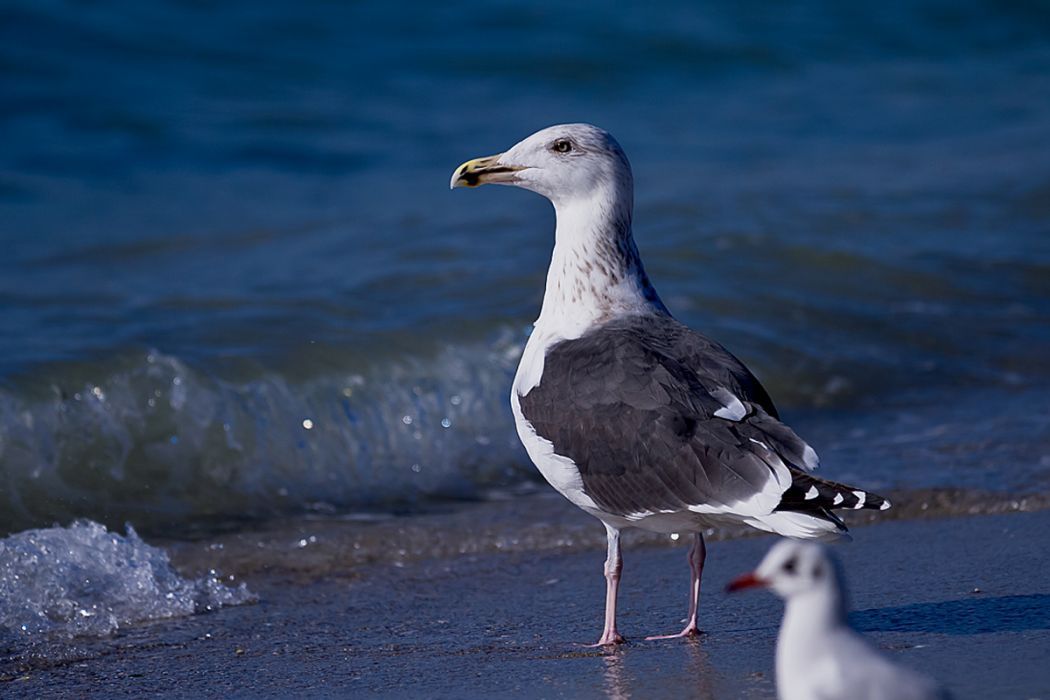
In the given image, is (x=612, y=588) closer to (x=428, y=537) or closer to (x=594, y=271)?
(x=594, y=271)

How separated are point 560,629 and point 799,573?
1.82 m

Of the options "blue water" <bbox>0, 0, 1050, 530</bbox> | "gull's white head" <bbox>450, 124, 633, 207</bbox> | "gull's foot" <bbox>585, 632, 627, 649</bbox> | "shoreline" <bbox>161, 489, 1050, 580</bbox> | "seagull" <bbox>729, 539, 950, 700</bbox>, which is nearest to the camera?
"seagull" <bbox>729, 539, 950, 700</bbox>

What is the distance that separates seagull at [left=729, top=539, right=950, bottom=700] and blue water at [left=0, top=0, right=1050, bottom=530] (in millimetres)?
3277

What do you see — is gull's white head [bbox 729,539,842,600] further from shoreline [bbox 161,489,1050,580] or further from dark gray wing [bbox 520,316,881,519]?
shoreline [bbox 161,489,1050,580]

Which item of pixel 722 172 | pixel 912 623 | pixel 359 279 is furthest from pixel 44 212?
pixel 912 623

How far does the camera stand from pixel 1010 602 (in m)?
4.33

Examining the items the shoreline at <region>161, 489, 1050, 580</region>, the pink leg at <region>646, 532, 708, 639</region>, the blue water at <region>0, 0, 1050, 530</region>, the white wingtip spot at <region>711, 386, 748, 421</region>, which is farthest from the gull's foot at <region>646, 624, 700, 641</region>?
the blue water at <region>0, 0, 1050, 530</region>

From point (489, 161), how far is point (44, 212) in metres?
7.20

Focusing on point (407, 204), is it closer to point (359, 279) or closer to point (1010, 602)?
point (359, 279)

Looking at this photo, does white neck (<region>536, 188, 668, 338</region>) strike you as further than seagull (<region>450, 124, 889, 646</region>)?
Yes


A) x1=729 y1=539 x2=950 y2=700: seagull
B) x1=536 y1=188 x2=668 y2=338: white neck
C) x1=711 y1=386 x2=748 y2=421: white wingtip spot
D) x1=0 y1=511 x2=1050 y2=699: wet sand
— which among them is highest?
x1=536 y1=188 x2=668 y2=338: white neck

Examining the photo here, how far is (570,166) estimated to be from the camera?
4.94 m

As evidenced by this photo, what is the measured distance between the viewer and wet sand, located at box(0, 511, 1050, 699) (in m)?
3.87

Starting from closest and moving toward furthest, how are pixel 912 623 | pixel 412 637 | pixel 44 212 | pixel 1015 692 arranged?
pixel 1015 692, pixel 912 623, pixel 412 637, pixel 44 212
